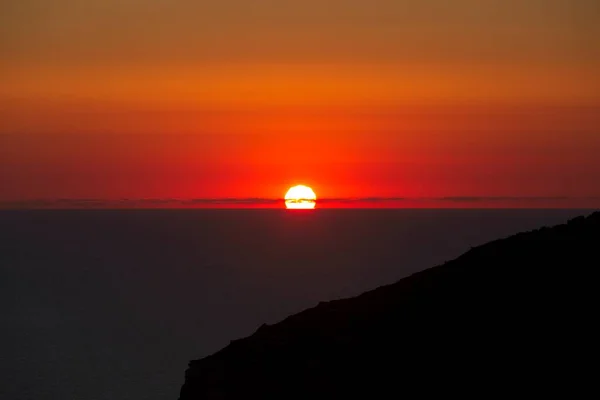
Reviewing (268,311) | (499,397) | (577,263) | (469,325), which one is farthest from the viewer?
(268,311)

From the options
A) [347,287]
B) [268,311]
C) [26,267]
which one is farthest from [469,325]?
[26,267]

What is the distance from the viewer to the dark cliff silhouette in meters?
23.5

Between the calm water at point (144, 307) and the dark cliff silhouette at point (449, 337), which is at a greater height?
the calm water at point (144, 307)

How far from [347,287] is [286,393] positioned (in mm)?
100844

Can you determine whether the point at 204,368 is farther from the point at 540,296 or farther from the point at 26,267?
the point at 26,267

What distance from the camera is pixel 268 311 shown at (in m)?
108

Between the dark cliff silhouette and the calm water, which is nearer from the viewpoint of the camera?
the dark cliff silhouette

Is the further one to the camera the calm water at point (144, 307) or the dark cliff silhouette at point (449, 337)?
the calm water at point (144, 307)

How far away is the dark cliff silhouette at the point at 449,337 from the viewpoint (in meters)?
23.5

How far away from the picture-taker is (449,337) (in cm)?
2520

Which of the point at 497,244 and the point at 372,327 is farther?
the point at 497,244

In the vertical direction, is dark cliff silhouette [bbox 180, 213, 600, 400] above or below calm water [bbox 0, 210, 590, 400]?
below

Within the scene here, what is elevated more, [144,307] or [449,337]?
[144,307]

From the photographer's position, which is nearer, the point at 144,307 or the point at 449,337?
the point at 449,337
